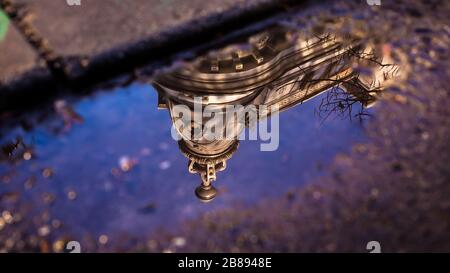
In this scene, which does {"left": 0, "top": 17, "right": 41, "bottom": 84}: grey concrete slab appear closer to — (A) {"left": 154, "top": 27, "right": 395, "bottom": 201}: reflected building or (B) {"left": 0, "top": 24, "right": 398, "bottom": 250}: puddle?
(B) {"left": 0, "top": 24, "right": 398, "bottom": 250}: puddle

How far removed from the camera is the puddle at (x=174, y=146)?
1764 millimetres

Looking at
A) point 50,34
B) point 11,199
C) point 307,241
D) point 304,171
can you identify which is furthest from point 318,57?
point 11,199

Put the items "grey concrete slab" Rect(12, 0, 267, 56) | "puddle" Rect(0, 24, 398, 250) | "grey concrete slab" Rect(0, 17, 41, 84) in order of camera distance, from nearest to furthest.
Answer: "puddle" Rect(0, 24, 398, 250) → "grey concrete slab" Rect(0, 17, 41, 84) → "grey concrete slab" Rect(12, 0, 267, 56)

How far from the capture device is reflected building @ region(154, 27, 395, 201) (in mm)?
2061

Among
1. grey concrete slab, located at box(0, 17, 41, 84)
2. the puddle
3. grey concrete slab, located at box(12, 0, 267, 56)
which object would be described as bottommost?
the puddle

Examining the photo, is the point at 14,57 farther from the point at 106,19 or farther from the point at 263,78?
the point at 263,78

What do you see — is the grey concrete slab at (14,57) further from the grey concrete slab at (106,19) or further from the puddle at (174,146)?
the puddle at (174,146)

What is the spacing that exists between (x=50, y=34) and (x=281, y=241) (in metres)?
1.47

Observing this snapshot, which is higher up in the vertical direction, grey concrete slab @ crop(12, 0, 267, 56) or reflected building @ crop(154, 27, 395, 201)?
grey concrete slab @ crop(12, 0, 267, 56)

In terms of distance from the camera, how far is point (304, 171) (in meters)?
1.88

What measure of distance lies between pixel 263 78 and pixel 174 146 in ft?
1.95

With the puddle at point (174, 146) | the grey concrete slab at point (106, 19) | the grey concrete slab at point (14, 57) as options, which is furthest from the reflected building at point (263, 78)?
the grey concrete slab at point (14, 57)

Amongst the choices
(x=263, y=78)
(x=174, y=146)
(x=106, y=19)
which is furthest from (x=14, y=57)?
(x=263, y=78)

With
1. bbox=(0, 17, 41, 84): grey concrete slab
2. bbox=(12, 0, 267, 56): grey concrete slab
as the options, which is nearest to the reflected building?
bbox=(12, 0, 267, 56): grey concrete slab
